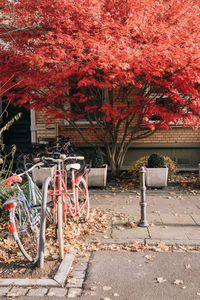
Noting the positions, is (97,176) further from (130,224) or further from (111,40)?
(111,40)

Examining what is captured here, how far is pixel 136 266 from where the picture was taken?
4.84m

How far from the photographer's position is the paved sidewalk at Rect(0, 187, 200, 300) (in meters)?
4.14

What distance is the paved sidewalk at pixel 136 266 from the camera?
4141mm

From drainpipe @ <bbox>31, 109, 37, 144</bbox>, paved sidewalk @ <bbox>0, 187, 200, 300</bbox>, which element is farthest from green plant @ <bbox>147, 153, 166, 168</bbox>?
drainpipe @ <bbox>31, 109, 37, 144</bbox>

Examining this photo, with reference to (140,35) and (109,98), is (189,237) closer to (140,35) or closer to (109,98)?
(140,35)

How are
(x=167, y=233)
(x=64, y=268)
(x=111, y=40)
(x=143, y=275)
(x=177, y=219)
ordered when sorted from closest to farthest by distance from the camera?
(x=143, y=275), (x=64, y=268), (x=167, y=233), (x=177, y=219), (x=111, y=40)

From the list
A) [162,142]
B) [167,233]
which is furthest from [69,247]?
[162,142]

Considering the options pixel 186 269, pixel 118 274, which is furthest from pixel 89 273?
pixel 186 269

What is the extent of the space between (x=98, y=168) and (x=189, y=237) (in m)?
4.20

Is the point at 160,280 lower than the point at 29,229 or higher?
lower

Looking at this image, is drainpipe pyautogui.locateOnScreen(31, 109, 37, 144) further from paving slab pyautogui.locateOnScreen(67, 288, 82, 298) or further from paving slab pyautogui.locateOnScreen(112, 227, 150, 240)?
A: paving slab pyautogui.locateOnScreen(67, 288, 82, 298)

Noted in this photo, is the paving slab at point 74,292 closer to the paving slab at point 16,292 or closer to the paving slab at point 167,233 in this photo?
the paving slab at point 16,292

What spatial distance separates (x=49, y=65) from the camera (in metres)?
8.80

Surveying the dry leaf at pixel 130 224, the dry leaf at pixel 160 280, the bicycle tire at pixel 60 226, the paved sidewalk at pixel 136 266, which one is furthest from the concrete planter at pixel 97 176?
the dry leaf at pixel 160 280
